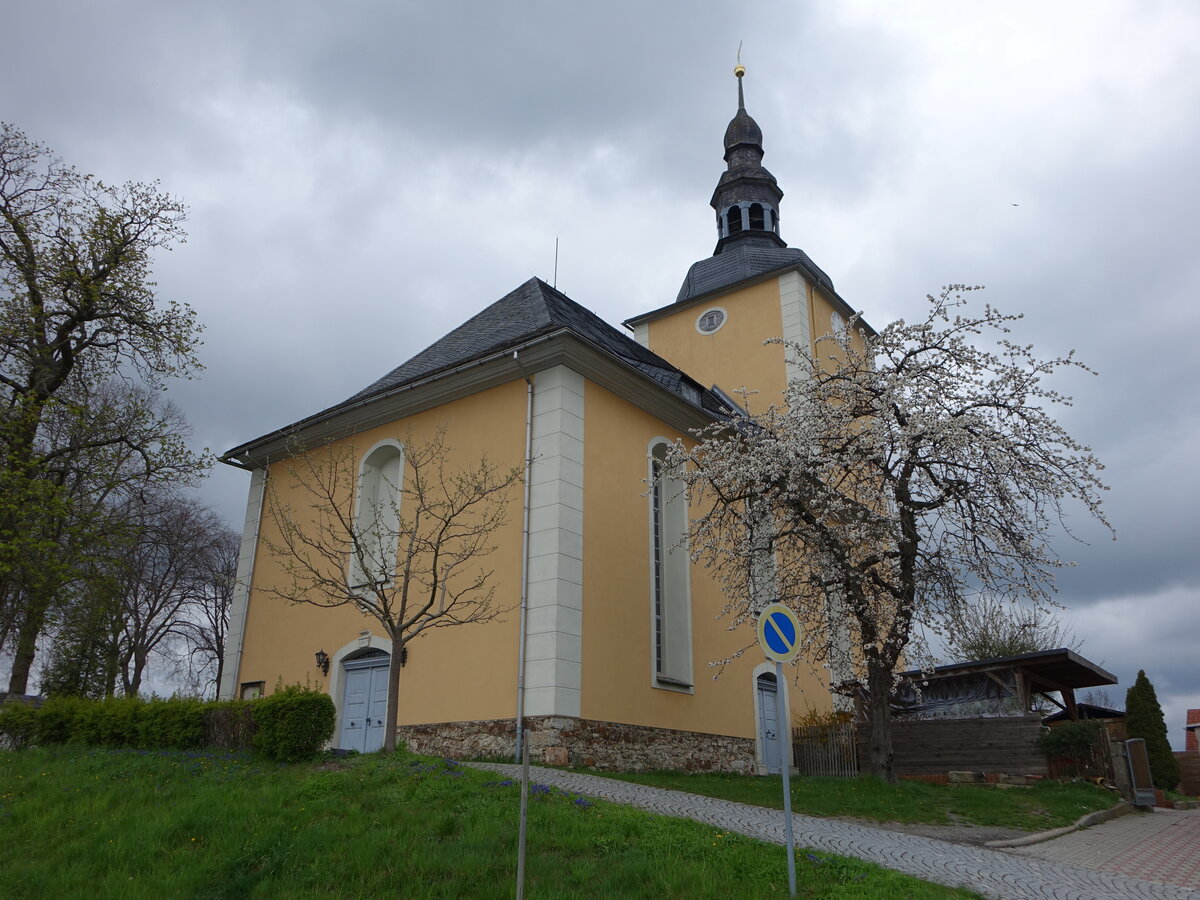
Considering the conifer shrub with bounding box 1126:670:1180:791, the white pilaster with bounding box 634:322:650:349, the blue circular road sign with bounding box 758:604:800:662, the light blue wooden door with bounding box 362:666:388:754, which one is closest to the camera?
the blue circular road sign with bounding box 758:604:800:662

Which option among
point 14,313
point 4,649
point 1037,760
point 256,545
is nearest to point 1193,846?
point 1037,760

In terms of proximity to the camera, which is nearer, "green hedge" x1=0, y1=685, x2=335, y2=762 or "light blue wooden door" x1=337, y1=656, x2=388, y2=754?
"green hedge" x1=0, y1=685, x2=335, y2=762

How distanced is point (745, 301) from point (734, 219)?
15.2ft

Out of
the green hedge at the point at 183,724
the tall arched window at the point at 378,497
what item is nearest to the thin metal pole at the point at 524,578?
the green hedge at the point at 183,724

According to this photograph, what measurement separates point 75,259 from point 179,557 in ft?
51.7

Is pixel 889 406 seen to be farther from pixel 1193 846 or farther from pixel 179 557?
pixel 179 557

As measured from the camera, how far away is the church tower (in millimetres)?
26875

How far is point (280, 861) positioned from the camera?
23.4ft

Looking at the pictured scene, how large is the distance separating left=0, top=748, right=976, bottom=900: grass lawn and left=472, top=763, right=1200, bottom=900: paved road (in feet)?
2.61

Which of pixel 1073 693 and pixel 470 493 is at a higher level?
pixel 470 493

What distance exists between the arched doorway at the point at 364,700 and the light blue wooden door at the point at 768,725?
766cm

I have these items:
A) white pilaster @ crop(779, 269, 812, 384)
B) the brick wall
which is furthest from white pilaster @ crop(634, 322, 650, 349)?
the brick wall

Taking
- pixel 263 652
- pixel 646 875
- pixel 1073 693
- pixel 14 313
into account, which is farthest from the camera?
pixel 1073 693

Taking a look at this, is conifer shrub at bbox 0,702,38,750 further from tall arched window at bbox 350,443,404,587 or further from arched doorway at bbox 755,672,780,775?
arched doorway at bbox 755,672,780,775
